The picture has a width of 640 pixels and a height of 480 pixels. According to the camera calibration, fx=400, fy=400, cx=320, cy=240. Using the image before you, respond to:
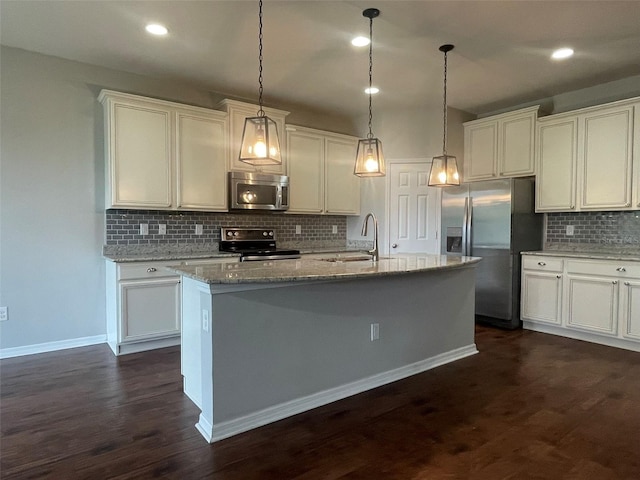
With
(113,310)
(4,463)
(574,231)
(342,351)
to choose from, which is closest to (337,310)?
(342,351)

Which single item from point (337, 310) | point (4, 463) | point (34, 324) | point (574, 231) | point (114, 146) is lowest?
point (4, 463)

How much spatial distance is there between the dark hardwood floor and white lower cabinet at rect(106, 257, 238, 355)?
1.10ft

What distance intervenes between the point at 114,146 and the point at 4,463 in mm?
2655

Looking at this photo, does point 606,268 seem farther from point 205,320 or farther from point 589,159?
point 205,320

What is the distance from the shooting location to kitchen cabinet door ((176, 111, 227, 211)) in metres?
4.11

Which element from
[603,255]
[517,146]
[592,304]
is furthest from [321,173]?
[592,304]

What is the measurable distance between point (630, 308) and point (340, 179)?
136 inches

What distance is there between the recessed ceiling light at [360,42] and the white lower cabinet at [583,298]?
292 centimetres

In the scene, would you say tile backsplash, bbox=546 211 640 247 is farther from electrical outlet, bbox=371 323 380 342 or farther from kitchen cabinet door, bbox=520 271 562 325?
electrical outlet, bbox=371 323 380 342

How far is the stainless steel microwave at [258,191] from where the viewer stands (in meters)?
4.48

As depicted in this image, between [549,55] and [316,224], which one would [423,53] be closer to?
[549,55]

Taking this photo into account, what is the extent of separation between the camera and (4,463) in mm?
1979

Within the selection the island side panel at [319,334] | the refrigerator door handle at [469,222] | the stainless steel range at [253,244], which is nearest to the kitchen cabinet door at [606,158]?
the refrigerator door handle at [469,222]

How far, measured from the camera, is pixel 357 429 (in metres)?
2.32
